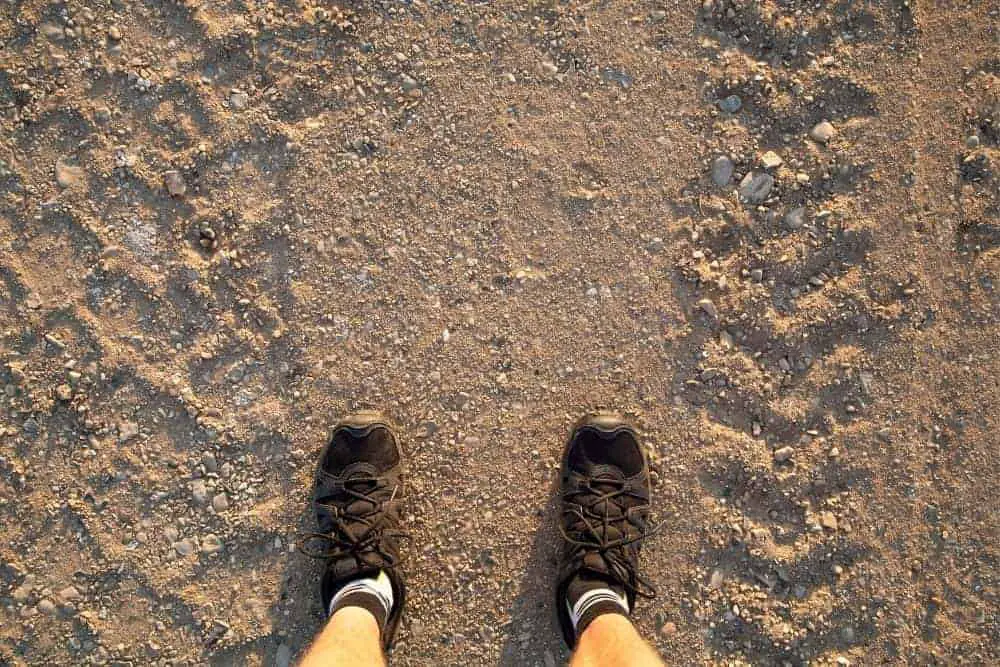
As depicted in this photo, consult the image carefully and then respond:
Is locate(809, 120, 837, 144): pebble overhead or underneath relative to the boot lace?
overhead

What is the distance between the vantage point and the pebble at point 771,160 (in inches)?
87.0

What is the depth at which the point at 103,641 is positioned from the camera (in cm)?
216

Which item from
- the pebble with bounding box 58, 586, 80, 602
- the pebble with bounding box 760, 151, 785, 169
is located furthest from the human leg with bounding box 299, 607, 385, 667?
the pebble with bounding box 760, 151, 785, 169

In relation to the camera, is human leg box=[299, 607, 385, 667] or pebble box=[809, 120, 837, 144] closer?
human leg box=[299, 607, 385, 667]

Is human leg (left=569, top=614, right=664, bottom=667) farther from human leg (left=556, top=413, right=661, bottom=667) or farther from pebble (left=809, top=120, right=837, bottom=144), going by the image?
pebble (left=809, top=120, right=837, bottom=144)

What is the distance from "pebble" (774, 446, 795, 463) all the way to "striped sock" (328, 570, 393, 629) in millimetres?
1409

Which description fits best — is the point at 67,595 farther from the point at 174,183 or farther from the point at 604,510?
the point at 604,510

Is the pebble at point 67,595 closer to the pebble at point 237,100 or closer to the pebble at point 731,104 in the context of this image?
the pebble at point 237,100

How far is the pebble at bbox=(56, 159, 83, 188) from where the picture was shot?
2.17m

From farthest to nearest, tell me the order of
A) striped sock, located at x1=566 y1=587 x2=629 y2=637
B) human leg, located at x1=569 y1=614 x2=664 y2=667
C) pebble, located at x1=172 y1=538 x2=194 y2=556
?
pebble, located at x1=172 y1=538 x2=194 y2=556
striped sock, located at x1=566 y1=587 x2=629 y2=637
human leg, located at x1=569 y1=614 x2=664 y2=667

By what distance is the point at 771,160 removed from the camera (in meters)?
2.21

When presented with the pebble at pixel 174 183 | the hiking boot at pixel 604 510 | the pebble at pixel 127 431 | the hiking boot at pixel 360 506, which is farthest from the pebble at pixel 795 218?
the pebble at pixel 127 431

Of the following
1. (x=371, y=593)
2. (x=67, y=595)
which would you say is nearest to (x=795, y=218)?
(x=371, y=593)

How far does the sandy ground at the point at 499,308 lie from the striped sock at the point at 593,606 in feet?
0.45
